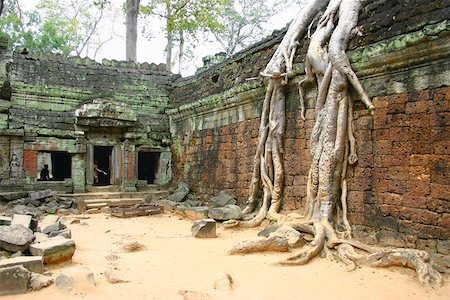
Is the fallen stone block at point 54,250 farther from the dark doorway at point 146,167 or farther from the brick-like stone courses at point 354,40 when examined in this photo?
the dark doorway at point 146,167

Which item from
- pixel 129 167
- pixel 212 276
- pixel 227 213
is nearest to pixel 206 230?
pixel 227 213

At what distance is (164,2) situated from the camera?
62.7 feet

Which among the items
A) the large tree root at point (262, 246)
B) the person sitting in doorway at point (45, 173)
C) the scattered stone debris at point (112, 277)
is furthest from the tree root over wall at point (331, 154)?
the person sitting in doorway at point (45, 173)

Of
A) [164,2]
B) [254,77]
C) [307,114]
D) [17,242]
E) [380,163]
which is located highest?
[164,2]

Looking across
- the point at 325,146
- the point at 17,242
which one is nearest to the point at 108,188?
the point at 17,242

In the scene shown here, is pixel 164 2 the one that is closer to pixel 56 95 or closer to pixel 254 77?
pixel 56 95

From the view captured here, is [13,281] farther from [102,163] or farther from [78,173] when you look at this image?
[102,163]

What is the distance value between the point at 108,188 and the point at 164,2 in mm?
11163

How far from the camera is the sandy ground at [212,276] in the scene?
3.93 m

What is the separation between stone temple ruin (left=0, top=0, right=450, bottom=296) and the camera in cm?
486

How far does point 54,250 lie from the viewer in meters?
4.71

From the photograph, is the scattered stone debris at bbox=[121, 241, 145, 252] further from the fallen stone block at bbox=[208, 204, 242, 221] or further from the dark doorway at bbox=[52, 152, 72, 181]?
the dark doorway at bbox=[52, 152, 72, 181]

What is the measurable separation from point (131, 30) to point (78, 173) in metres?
8.21

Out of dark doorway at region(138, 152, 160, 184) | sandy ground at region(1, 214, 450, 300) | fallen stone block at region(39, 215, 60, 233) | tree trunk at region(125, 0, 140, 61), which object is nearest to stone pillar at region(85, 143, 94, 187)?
fallen stone block at region(39, 215, 60, 233)
